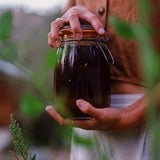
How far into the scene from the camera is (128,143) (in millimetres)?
979

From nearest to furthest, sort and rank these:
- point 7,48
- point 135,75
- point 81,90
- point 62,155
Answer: point 7,48 → point 81,90 → point 135,75 → point 62,155

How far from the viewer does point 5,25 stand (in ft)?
0.94

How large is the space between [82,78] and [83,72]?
0.01 metres

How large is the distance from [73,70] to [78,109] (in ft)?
0.30

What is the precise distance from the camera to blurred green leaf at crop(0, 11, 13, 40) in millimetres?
286

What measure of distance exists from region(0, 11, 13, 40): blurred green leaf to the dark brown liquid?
512 mm

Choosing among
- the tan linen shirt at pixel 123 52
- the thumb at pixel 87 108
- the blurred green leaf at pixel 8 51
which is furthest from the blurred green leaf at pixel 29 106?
the tan linen shirt at pixel 123 52

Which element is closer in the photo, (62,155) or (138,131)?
(138,131)

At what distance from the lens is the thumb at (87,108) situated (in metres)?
0.77

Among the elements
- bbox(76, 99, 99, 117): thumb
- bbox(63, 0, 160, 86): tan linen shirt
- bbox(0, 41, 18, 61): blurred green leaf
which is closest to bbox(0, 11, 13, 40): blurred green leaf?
bbox(0, 41, 18, 61): blurred green leaf

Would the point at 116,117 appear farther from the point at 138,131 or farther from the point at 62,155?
the point at 62,155

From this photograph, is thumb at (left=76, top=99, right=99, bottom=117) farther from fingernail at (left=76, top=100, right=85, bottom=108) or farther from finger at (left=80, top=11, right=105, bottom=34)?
finger at (left=80, top=11, right=105, bottom=34)

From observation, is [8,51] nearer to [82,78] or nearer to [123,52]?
[82,78]

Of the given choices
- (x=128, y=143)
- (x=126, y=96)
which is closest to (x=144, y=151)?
(x=128, y=143)
